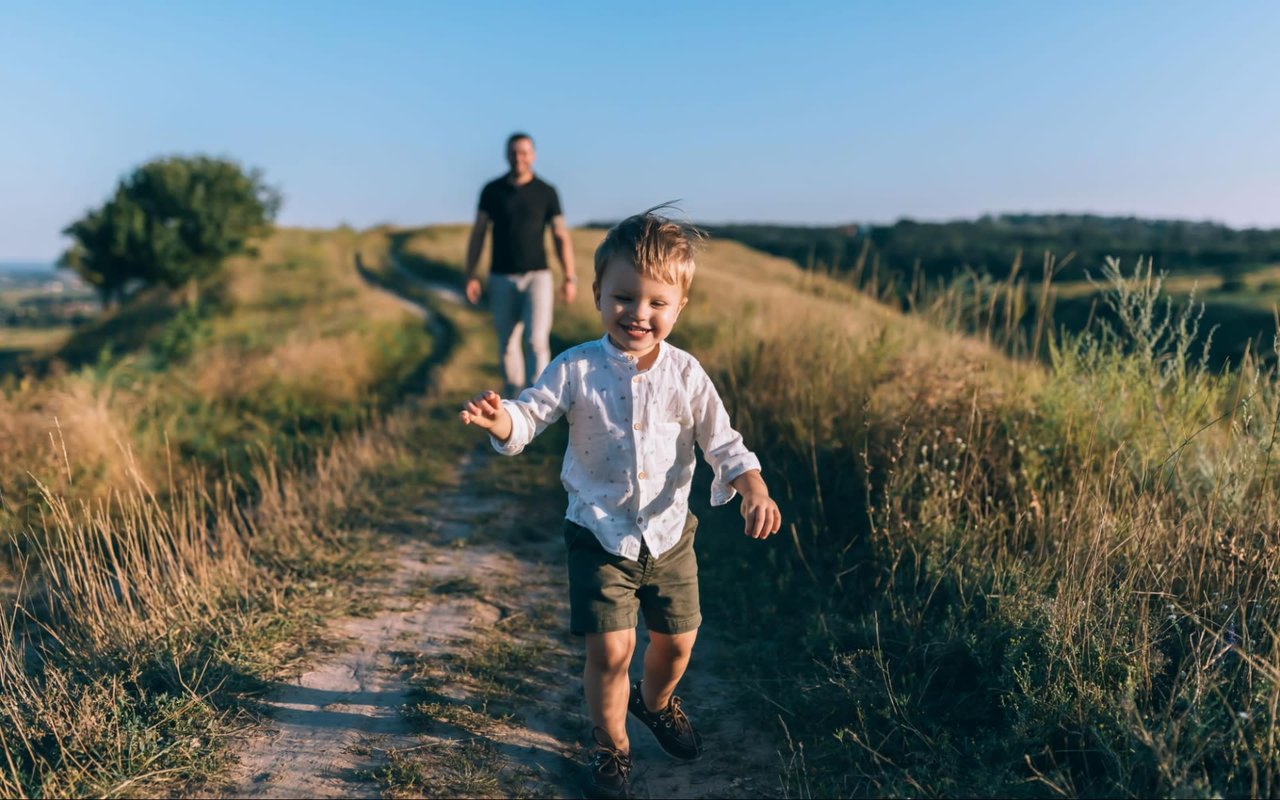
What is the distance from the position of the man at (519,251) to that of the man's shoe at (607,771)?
4614 millimetres

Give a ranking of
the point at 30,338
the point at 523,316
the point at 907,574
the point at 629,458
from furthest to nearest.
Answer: the point at 30,338 < the point at 523,316 < the point at 907,574 < the point at 629,458

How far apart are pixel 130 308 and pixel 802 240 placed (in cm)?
4787

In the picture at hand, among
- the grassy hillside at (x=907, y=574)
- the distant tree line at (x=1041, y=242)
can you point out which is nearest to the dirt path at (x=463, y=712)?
the grassy hillside at (x=907, y=574)

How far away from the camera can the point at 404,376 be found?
13.5 meters

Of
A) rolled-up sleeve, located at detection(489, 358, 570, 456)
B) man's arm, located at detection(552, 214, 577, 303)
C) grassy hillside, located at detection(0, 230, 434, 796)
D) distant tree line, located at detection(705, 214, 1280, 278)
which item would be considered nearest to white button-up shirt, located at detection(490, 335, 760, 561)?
rolled-up sleeve, located at detection(489, 358, 570, 456)

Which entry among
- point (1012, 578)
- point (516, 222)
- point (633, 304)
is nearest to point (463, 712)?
point (633, 304)

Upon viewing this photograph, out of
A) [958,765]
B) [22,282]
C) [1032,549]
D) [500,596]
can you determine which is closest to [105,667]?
[500,596]

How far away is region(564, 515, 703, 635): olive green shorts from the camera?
291 cm

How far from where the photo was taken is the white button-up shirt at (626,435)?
295 centimetres

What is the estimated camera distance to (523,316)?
24.3ft

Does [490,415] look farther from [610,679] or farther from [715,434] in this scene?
[610,679]

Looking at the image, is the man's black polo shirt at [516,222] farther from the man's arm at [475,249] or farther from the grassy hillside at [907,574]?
the grassy hillside at [907,574]

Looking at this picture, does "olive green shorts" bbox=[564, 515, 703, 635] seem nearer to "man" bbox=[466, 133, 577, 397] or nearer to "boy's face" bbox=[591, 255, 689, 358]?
"boy's face" bbox=[591, 255, 689, 358]

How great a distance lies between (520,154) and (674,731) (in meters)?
5.31
